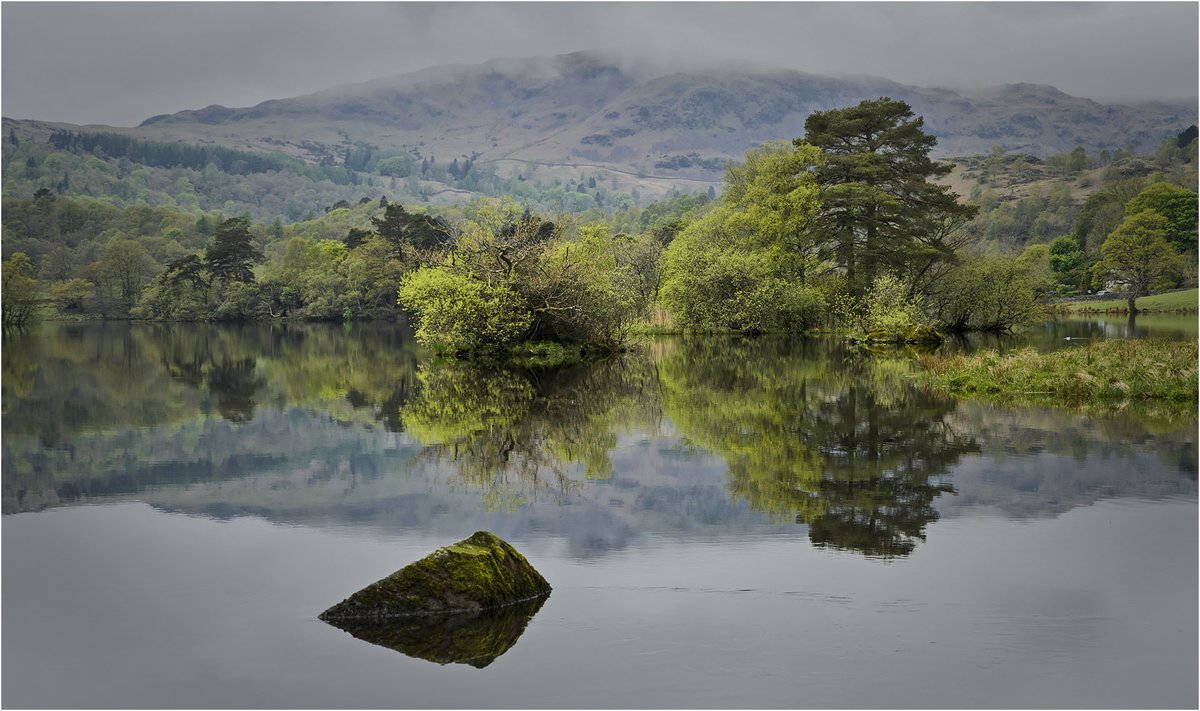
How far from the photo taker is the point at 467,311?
1321 inches

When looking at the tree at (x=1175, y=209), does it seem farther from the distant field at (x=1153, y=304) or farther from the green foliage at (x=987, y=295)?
the green foliage at (x=987, y=295)

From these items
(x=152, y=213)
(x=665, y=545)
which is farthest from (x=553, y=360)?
(x=152, y=213)

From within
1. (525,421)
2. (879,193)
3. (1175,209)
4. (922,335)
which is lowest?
(922,335)

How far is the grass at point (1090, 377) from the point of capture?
20438mm

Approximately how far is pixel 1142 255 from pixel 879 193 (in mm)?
44123

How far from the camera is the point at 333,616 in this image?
8.20 metres

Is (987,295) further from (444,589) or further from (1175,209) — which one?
(1175,209)

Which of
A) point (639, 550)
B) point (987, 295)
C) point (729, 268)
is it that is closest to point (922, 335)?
point (729, 268)

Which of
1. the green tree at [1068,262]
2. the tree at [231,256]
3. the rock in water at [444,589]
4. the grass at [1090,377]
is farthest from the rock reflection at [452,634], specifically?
the green tree at [1068,262]

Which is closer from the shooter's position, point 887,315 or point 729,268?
point 887,315

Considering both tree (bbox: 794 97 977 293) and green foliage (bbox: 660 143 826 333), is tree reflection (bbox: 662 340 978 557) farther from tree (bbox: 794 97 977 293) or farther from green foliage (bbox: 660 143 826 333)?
tree (bbox: 794 97 977 293)

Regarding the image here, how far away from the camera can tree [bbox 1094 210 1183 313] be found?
8288cm

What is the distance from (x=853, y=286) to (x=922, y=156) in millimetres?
7549

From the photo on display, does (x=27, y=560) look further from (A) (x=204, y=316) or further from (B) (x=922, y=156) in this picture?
(A) (x=204, y=316)
